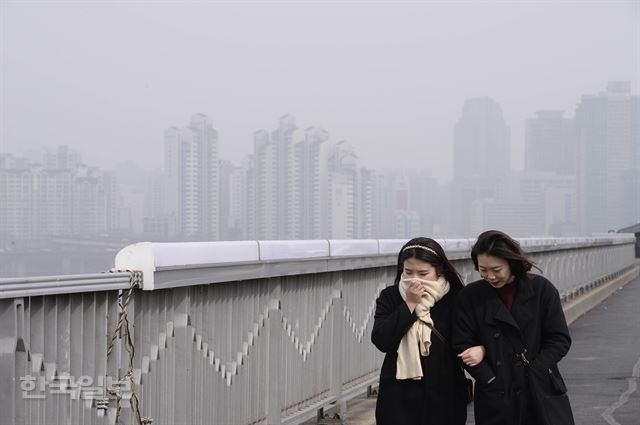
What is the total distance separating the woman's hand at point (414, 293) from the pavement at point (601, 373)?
4329 mm

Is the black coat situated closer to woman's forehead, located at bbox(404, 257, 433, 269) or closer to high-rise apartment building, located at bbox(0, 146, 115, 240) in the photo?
woman's forehead, located at bbox(404, 257, 433, 269)

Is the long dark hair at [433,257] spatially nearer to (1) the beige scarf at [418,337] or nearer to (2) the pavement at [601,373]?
(1) the beige scarf at [418,337]

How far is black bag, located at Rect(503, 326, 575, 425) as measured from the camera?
474cm

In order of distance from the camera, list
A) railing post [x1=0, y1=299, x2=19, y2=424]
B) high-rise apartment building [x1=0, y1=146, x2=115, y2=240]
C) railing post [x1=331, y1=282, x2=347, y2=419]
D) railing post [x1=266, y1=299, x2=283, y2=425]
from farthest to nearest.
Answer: high-rise apartment building [x1=0, y1=146, x2=115, y2=240] → railing post [x1=331, y1=282, x2=347, y2=419] → railing post [x1=266, y1=299, x2=283, y2=425] → railing post [x1=0, y1=299, x2=19, y2=424]

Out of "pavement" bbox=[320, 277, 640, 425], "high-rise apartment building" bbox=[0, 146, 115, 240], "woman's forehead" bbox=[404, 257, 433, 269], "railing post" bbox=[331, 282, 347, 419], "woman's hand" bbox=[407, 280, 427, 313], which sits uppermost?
"high-rise apartment building" bbox=[0, 146, 115, 240]

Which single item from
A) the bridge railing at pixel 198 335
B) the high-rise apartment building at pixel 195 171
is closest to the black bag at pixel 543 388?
the bridge railing at pixel 198 335

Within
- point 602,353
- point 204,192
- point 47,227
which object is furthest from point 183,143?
point 602,353

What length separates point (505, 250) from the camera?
15.7ft

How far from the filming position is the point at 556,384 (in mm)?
4801

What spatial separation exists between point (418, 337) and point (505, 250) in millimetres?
480

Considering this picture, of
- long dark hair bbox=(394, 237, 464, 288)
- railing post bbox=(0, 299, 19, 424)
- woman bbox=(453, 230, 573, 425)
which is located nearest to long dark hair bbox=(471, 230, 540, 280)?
woman bbox=(453, 230, 573, 425)

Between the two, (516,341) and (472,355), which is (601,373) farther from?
(472,355)

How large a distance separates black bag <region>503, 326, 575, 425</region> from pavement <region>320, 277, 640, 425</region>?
4.36m

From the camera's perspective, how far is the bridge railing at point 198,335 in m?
4.68
